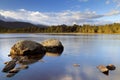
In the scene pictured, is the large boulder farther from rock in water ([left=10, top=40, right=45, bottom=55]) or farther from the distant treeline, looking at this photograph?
the distant treeline

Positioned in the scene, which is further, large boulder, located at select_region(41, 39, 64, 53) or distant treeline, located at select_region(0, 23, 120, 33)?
distant treeline, located at select_region(0, 23, 120, 33)

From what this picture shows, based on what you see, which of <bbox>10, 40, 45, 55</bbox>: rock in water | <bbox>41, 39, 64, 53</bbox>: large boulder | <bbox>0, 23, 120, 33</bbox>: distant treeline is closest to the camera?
<bbox>10, 40, 45, 55</bbox>: rock in water

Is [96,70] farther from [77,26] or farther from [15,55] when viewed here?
[77,26]

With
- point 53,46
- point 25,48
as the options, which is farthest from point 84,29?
point 25,48

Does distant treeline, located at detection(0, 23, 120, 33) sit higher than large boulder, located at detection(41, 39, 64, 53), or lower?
lower

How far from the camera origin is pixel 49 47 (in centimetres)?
2953

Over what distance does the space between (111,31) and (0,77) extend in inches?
5293

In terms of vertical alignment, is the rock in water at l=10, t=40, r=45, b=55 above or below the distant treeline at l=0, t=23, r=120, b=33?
above

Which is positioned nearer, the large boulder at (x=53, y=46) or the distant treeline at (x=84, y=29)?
the large boulder at (x=53, y=46)

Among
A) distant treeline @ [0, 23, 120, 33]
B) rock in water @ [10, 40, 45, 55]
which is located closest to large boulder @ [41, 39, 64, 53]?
rock in water @ [10, 40, 45, 55]

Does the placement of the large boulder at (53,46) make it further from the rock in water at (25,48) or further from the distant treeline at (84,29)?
the distant treeline at (84,29)

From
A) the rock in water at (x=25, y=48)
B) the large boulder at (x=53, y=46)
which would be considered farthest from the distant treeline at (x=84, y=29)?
the rock in water at (x=25, y=48)

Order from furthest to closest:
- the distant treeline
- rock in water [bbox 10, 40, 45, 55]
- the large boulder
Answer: the distant treeline < the large boulder < rock in water [bbox 10, 40, 45, 55]

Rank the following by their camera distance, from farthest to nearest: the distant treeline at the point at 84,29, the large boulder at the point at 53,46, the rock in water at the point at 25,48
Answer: the distant treeline at the point at 84,29, the large boulder at the point at 53,46, the rock in water at the point at 25,48
